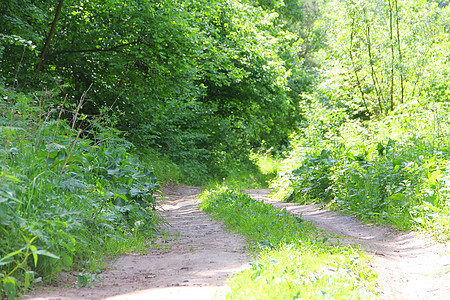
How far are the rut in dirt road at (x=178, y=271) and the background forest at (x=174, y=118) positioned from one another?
31 cm

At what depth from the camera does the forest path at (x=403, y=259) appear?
3.59 m

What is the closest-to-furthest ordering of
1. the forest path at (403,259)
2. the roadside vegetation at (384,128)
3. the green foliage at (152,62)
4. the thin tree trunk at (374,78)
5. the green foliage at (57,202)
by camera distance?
the green foliage at (57,202)
the forest path at (403,259)
the roadside vegetation at (384,128)
the green foliage at (152,62)
the thin tree trunk at (374,78)

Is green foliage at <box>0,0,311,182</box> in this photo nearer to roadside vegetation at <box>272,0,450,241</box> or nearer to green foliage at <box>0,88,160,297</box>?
green foliage at <box>0,88,160,297</box>

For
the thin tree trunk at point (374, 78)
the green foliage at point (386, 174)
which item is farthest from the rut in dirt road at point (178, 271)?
the thin tree trunk at point (374, 78)

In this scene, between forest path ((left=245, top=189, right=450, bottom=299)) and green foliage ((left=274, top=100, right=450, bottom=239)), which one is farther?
green foliage ((left=274, top=100, right=450, bottom=239))

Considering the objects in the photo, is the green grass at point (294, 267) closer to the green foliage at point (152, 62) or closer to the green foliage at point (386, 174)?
the green foliage at point (386, 174)

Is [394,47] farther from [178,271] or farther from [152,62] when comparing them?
[178,271]

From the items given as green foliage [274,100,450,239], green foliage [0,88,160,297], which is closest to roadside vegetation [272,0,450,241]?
green foliage [274,100,450,239]

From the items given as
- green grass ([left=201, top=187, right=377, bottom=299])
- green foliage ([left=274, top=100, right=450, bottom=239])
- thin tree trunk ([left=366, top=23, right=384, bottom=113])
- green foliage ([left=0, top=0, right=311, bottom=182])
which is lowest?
green grass ([left=201, top=187, right=377, bottom=299])

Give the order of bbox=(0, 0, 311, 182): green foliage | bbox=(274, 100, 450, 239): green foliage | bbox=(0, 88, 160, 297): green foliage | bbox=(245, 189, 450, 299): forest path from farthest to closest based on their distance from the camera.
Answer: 1. bbox=(0, 0, 311, 182): green foliage
2. bbox=(274, 100, 450, 239): green foliage
3. bbox=(245, 189, 450, 299): forest path
4. bbox=(0, 88, 160, 297): green foliage

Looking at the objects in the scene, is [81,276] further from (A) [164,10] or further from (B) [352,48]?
(B) [352,48]

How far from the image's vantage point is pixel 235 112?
19.2m

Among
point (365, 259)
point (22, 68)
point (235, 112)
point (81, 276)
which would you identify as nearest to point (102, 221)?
point (81, 276)

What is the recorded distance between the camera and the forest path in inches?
141
